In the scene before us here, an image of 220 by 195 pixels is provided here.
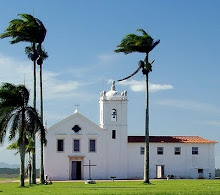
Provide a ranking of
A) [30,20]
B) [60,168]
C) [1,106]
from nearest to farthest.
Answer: [1,106] < [30,20] < [60,168]

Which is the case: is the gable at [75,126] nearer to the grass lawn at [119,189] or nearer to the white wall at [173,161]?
the white wall at [173,161]

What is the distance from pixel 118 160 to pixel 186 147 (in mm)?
7440

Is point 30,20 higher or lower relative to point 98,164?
higher

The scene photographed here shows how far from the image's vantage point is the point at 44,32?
4859cm

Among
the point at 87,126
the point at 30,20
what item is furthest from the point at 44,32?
the point at 87,126

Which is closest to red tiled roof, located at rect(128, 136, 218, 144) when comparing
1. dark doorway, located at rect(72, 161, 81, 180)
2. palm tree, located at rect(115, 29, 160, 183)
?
dark doorway, located at rect(72, 161, 81, 180)

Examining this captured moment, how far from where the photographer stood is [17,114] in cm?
4062

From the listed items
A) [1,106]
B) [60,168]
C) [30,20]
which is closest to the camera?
[1,106]

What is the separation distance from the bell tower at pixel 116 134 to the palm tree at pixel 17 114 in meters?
24.3

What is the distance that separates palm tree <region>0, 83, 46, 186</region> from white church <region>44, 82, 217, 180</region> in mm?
22709

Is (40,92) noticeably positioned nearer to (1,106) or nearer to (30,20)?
(30,20)

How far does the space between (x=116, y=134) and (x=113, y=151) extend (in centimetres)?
182

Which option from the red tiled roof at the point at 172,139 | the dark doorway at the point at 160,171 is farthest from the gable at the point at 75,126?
the dark doorway at the point at 160,171

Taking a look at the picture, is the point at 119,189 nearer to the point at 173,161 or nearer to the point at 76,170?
the point at 76,170
